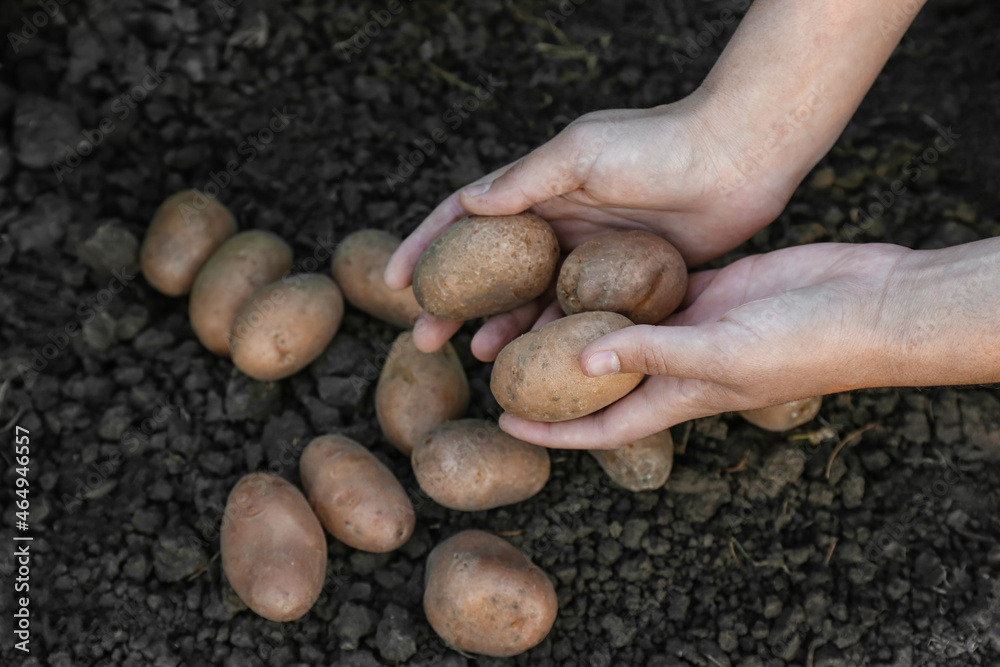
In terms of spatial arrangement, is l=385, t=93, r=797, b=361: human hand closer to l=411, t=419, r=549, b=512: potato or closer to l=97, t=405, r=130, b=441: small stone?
l=411, t=419, r=549, b=512: potato

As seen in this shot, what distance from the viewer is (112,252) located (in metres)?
2.62

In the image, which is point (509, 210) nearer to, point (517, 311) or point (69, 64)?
point (517, 311)

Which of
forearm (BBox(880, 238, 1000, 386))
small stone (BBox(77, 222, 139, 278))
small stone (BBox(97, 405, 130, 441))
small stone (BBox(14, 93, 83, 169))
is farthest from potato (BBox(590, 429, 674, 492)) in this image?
small stone (BBox(14, 93, 83, 169))

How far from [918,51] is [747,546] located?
1940 millimetres

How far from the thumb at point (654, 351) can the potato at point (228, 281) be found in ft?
3.78

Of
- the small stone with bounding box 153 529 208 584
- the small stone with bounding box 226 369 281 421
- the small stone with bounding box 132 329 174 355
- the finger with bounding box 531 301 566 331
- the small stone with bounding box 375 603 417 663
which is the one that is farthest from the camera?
the small stone with bounding box 132 329 174 355

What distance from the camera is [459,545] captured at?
2.09m

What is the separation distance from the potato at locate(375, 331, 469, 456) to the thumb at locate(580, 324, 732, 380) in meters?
0.61

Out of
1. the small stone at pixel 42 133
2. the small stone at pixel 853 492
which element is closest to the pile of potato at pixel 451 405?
the small stone at pixel 853 492

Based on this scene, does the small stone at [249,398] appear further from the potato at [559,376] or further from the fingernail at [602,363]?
the fingernail at [602,363]

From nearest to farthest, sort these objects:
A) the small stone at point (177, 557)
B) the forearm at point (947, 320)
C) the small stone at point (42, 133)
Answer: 1. the forearm at point (947, 320)
2. the small stone at point (177, 557)
3. the small stone at point (42, 133)

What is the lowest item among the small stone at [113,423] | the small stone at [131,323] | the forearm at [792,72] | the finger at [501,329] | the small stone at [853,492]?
the small stone at [853,492]

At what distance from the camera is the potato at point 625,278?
2062mm

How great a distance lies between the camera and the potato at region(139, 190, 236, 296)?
8.55 ft
